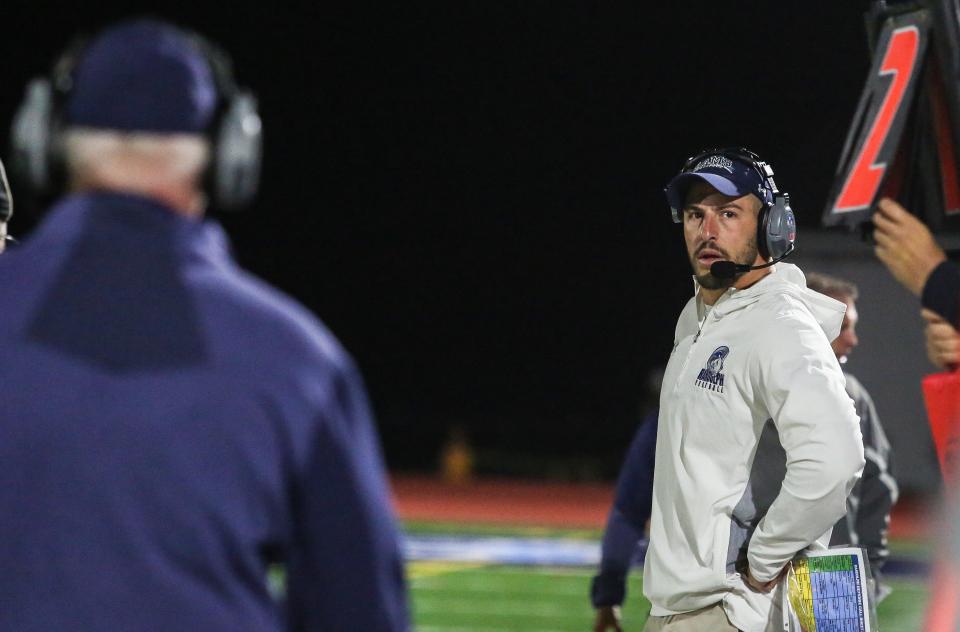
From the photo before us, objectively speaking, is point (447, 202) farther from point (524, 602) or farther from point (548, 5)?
point (524, 602)

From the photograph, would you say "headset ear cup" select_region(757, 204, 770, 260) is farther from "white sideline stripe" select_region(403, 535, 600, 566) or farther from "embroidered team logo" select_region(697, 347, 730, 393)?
"white sideline stripe" select_region(403, 535, 600, 566)

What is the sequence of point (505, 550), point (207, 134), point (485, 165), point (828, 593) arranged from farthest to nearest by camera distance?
1. point (485, 165)
2. point (505, 550)
3. point (828, 593)
4. point (207, 134)

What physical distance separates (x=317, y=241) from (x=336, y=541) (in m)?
28.8

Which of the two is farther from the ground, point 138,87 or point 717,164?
point 138,87

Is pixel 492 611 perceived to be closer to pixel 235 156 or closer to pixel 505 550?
pixel 505 550

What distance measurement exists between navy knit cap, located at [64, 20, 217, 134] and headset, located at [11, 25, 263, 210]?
2.3 inches

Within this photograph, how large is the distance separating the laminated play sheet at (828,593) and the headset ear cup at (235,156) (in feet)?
5.79

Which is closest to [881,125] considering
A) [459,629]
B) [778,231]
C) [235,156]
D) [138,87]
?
[778,231]

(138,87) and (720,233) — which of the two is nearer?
(138,87)

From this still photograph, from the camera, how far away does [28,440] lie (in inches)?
60.1

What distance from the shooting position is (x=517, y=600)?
10.0 meters

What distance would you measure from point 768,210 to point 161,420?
7.23ft

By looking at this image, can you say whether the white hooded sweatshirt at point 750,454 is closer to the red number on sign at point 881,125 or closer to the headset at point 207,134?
the red number on sign at point 881,125

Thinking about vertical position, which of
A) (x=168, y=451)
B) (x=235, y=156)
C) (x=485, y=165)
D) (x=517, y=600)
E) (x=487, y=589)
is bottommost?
(x=485, y=165)
